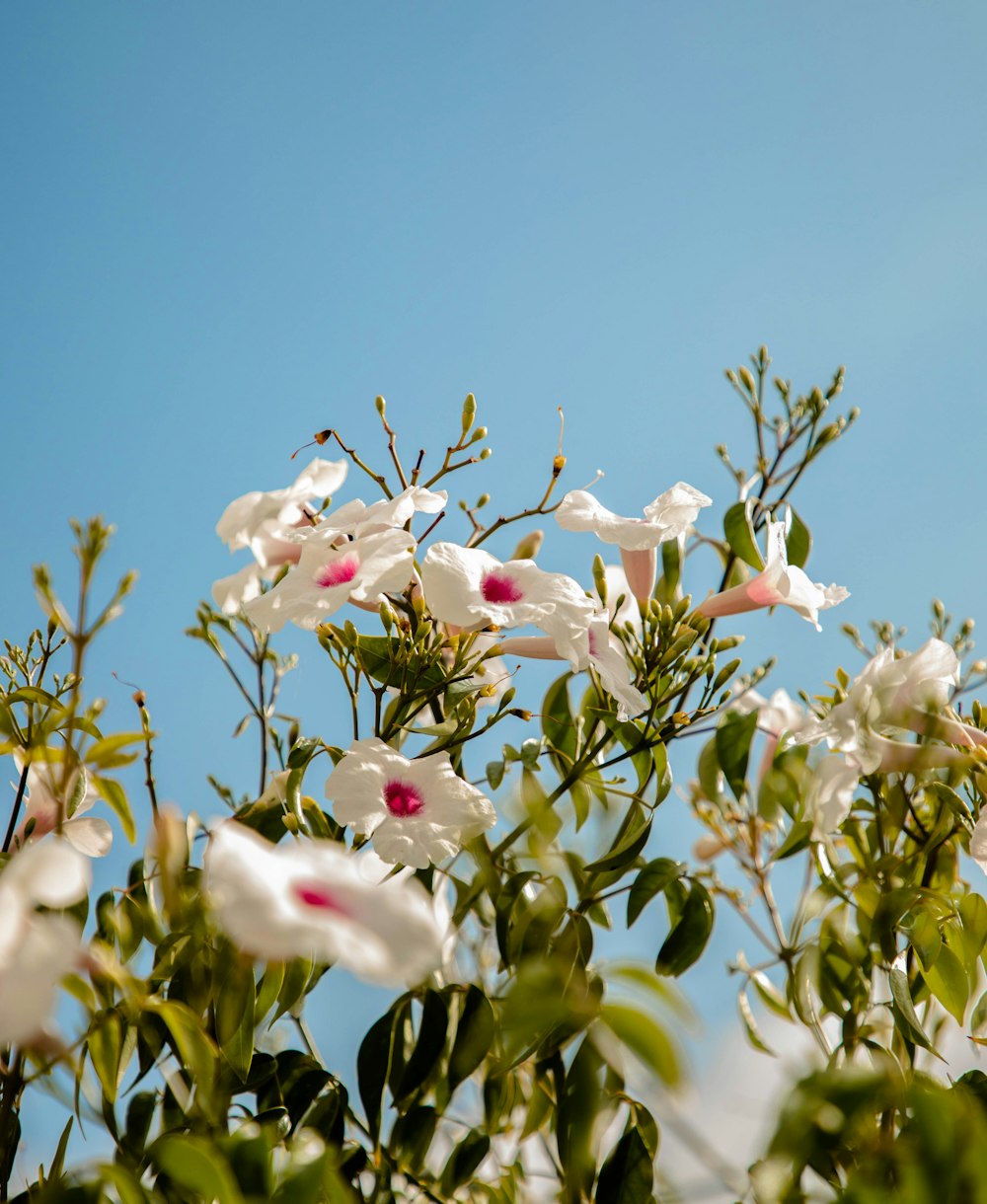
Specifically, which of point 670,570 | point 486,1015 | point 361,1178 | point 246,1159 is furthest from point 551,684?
point 246,1159

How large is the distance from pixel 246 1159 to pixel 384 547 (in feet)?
2.40

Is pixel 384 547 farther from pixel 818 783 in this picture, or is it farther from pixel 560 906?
pixel 818 783

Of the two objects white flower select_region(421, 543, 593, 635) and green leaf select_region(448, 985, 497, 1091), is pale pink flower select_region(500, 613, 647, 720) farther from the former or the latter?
green leaf select_region(448, 985, 497, 1091)

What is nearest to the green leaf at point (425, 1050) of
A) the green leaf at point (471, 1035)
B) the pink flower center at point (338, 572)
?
the green leaf at point (471, 1035)

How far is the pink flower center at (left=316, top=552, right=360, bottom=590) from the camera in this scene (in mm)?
1335

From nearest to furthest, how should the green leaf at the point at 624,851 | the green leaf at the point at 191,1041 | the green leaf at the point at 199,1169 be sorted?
the green leaf at the point at 199,1169 < the green leaf at the point at 191,1041 < the green leaf at the point at 624,851

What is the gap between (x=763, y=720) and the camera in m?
2.15

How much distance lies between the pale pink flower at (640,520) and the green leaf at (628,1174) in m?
0.76

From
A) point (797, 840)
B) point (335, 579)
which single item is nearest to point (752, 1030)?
point (797, 840)

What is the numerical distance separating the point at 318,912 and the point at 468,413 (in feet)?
3.61

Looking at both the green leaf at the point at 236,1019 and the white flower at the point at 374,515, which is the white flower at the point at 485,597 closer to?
the white flower at the point at 374,515

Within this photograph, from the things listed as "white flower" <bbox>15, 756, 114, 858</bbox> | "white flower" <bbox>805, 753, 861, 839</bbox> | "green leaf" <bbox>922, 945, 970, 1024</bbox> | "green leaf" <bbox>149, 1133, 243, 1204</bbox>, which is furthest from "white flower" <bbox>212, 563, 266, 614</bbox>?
"green leaf" <bbox>922, 945, 970, 1024</bbox>

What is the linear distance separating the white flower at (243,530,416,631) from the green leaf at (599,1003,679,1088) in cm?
82

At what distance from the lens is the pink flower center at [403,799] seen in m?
1.26
